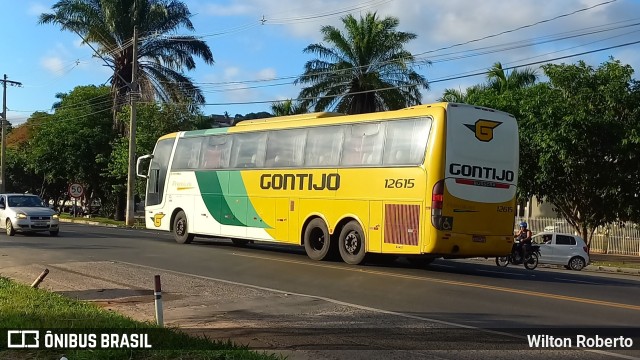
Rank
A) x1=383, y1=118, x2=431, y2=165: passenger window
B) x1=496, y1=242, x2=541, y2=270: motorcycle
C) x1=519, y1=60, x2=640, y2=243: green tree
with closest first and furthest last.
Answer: x1=383, y1=118, x2=431, y2=165: passenger window → x1=496, y1=242, x2=541, y2=270: motorcycle → x1=519, y1=60, x2=640, y2=243: green tree

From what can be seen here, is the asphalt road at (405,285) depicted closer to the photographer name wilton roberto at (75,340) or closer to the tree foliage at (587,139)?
the photographer name wilton roberto at (75,340)

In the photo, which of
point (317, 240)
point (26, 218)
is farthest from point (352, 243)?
point (26, 218)

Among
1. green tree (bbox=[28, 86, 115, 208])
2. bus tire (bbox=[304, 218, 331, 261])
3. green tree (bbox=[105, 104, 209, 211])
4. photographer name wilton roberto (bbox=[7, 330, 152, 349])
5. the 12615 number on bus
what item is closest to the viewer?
photographer name wilton roberto (bbox=[7, 330, 152, 349])

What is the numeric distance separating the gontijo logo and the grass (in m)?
9.09

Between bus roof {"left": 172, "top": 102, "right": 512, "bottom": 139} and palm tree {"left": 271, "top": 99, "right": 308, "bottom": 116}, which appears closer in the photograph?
bus roof {"left": 172, "top": 102, "right": 512, "bottom": 139}

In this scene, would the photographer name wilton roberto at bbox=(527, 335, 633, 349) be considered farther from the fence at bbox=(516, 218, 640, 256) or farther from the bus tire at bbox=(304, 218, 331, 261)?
the fence at bbox=(516, 218, 640, 256)

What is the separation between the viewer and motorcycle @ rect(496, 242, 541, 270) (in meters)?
22.4

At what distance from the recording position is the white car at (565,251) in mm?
24047

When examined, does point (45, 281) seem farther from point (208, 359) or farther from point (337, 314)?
point (208, 359)

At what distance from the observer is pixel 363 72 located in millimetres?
35781

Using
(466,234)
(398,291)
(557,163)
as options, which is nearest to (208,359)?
(398,291)

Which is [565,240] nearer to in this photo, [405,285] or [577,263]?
[577,263]

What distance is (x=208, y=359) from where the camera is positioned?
21.0ft

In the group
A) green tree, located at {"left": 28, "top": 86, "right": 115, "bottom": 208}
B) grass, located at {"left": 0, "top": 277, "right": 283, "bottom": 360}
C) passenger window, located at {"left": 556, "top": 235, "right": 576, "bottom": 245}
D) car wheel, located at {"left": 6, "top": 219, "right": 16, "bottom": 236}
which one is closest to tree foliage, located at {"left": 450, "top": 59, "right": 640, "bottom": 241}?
passenger window, located at {"left": 556, "top": 235, "right": 576, "bottom": 245}
